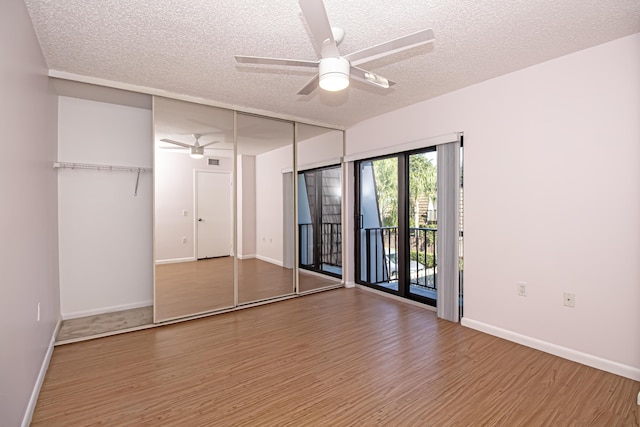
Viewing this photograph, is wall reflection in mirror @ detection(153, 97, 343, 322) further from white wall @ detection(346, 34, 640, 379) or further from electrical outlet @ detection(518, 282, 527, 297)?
electrical outlet @ detection(518, 282, 527, 297)

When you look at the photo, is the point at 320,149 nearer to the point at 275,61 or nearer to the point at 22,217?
the point at 275,61

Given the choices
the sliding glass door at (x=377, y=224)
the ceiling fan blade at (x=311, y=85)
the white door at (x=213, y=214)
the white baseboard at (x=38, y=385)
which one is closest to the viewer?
the white baseboard at (x=38, y=385)

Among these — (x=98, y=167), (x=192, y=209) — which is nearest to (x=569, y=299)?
(x=192, y=209)

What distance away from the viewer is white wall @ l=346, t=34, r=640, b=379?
7.86 ft

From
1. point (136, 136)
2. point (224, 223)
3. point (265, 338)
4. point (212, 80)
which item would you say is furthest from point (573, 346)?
point (136, 136)

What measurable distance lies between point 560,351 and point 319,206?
328 cm

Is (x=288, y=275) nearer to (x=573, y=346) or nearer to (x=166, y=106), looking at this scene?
(x=166, y=106)

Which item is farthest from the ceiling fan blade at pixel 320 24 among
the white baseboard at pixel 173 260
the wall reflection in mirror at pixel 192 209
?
the white baseboard at pixel 173 260

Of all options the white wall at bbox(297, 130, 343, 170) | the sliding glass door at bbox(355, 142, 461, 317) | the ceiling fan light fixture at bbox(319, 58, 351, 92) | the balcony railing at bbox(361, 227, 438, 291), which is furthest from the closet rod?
the balcony railing at bbox(361, 227, 438, 291)

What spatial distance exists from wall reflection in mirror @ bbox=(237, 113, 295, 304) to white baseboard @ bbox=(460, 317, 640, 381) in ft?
7.97

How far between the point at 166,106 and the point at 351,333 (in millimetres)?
3122

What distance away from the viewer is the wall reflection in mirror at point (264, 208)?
4090 mm

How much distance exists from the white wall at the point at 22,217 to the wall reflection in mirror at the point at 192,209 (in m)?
0.96

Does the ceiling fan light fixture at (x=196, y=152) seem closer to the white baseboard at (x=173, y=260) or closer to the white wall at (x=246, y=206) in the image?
the white wall at (x=246, y=206)
